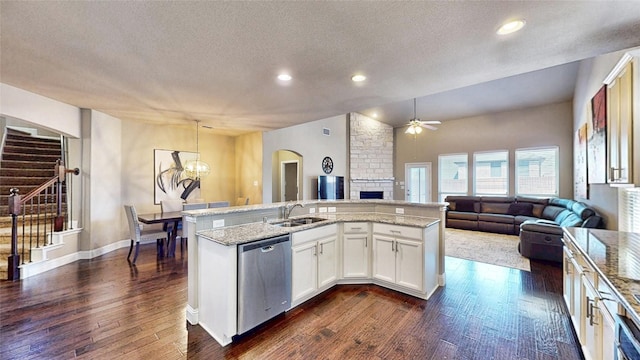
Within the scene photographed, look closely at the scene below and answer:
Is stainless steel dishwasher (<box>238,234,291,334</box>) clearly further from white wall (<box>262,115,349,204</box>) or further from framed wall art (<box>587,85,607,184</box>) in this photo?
white wall (<box>262,115,349,204</box>)

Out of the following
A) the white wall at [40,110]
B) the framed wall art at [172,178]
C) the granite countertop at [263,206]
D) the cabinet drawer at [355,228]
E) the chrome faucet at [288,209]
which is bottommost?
the cabinet drawer at [355,228]

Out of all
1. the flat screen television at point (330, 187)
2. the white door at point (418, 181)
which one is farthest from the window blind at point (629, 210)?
the white door at point (418, 181)

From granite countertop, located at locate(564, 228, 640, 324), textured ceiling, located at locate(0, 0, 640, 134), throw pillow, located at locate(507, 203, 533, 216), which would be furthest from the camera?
throw pillow, located at locate(507, 203, 533, 216)

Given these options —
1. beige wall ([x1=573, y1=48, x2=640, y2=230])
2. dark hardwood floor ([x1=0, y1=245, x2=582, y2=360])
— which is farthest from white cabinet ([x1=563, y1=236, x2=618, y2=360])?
beige wall ([x1=573, y1=48, x2=640, y2=230])

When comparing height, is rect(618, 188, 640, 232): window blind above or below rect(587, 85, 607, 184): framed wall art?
below

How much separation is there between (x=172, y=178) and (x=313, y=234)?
15.0 ft

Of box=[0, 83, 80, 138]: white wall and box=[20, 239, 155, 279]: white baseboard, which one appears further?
box=[20, 239, 155, 279]: white baseboard

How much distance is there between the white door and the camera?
9.11 m

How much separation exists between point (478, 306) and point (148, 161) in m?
6.42

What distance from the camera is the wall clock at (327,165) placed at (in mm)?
7926

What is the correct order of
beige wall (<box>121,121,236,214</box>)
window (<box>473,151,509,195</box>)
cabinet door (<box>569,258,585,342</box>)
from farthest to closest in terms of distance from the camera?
window (<box>473,151,509,195</box>) → beige wall (<box>121,121,236,214</box>) → cabinet door (<box>569,258,585,342</box>)

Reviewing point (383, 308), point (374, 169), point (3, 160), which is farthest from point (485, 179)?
point (3, 160)

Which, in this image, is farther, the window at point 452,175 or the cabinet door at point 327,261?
the window at point 452,175

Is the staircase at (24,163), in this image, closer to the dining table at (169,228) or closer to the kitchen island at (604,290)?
the dining table at (169,228)
